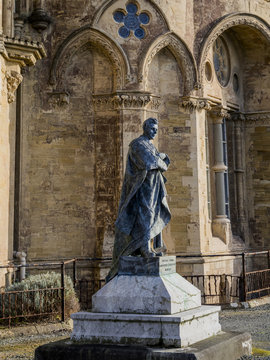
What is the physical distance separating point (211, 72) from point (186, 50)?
5.57 ft

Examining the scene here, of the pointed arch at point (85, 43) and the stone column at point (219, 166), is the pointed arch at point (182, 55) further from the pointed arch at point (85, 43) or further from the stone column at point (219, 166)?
the stone column at point (219, 166)

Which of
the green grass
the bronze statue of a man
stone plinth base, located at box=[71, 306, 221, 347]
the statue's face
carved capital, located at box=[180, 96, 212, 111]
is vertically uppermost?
carved capital, located at box=[180, 96, 212, 111]

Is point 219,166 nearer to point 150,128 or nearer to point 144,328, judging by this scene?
point 150,128

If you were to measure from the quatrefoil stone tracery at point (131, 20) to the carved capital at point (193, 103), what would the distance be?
204cm

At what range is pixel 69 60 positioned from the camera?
14.8m

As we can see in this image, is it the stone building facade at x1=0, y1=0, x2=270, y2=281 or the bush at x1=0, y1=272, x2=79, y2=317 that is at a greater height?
the stone building facade at x1=0, y1=0, x2=270, y2=281

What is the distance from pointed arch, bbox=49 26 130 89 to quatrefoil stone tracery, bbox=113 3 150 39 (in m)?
0.52

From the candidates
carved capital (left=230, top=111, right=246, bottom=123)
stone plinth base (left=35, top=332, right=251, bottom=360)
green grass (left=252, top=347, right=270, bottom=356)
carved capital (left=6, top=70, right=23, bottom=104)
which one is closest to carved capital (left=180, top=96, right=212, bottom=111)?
carved capital (left=230, top=111, right=246, bottom=123)

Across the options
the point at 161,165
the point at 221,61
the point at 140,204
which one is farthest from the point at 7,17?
the point at 221,61

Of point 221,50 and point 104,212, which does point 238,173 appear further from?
point 104,212

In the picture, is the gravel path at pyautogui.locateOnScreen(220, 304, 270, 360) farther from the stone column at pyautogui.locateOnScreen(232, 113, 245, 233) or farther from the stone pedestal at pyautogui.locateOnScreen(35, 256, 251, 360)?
the stone column at pyautogui.locateOnScreen(232, 113, 245, 233)

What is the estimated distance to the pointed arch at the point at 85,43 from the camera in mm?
14583

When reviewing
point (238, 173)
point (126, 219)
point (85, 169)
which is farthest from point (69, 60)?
point (126, 219)

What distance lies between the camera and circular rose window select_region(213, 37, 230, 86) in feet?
58.3
